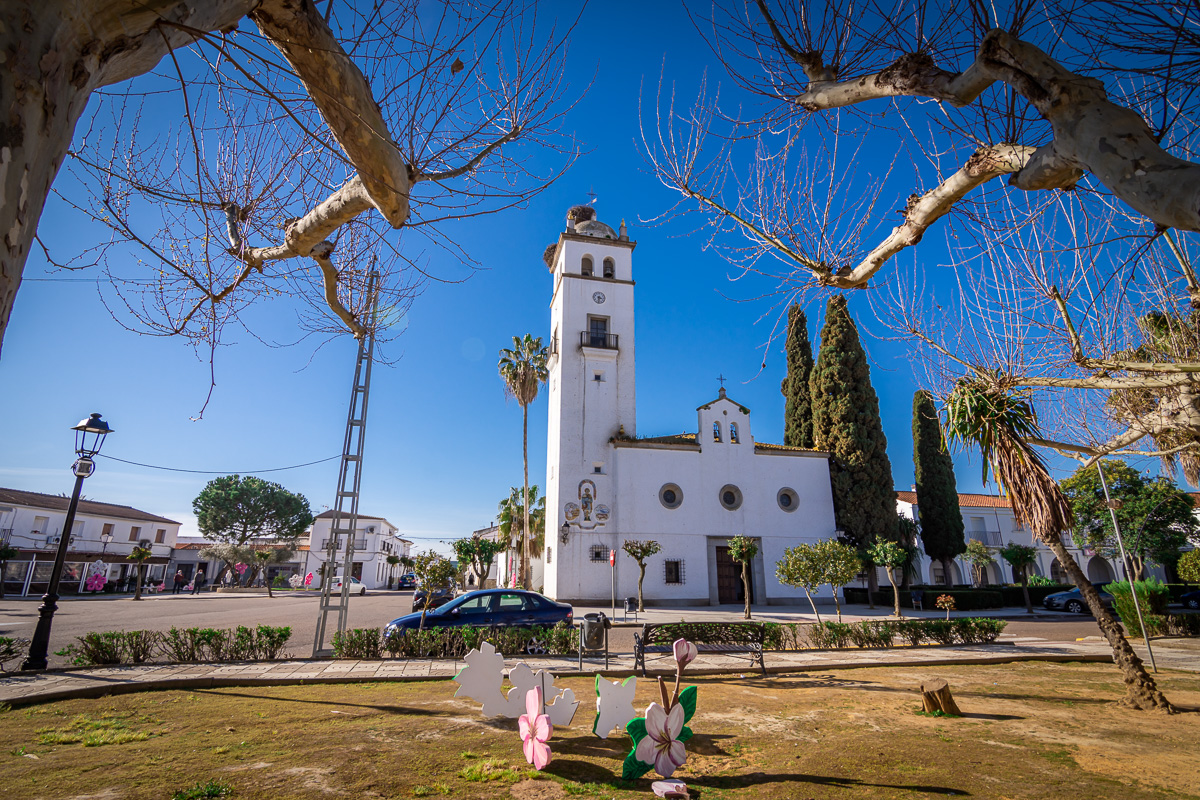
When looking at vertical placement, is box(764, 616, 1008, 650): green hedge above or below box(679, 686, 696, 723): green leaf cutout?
below

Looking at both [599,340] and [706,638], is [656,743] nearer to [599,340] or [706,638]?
[706,638]

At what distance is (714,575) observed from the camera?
27.8 metres

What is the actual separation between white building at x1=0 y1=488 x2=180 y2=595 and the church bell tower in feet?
85.6

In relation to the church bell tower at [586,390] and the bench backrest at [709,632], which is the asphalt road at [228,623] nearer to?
the bench backrest at [709,632]

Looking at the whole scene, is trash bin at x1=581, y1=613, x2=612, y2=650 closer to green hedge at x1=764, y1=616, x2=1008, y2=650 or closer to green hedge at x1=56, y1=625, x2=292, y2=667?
green hedge at x1=764, y1=616, x2=1008, y2=650

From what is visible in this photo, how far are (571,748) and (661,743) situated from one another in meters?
1.42

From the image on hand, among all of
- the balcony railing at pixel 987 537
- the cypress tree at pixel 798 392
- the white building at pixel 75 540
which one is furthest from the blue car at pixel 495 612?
the balcony railing at pixel 987 537

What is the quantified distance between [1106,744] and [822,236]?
A: 6.21 meters

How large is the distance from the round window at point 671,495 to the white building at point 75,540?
3105cm

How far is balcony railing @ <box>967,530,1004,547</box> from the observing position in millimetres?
42906

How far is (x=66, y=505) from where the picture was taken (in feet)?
145

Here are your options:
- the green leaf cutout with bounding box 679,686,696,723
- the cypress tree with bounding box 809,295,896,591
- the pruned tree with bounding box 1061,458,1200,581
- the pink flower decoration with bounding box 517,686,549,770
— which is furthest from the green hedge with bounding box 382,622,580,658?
the pruned tree with bounding box 1061,458,1200,581

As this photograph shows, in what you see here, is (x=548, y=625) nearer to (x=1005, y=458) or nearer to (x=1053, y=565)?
(x=1005, y=458)

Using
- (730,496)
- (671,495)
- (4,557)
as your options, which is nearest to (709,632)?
(671,495)
